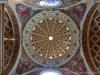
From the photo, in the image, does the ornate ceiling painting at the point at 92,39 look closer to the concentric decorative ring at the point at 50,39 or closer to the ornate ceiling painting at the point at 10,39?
the concentric decorative ring at the point at 50,39

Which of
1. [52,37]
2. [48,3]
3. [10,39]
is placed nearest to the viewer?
[48,3]

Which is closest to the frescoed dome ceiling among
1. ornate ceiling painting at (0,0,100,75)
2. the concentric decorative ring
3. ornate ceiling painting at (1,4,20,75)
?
ornate ceiling painting at (0,0,100,75)

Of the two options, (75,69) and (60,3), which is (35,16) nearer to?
(60,3)

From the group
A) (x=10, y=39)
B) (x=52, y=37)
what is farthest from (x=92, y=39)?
(x=10, y=39)

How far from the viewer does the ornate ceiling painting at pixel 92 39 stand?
666 inches

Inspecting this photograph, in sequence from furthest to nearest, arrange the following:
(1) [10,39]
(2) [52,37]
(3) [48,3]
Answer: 1. (2) [52,37]
2. (1) [10,39]
3. (3) [48,3]

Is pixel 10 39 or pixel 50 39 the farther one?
pixel 50 39

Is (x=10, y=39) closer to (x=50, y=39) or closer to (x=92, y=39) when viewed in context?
(x=50, y=39)

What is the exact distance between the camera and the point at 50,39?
17.6 meters

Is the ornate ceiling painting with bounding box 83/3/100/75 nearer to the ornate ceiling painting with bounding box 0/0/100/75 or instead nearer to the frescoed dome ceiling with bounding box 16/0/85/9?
the ornate ceiling painting with bounding box 0/0/100/75

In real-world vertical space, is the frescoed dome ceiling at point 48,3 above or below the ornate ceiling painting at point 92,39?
above

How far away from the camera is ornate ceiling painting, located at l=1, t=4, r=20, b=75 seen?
16906 mm

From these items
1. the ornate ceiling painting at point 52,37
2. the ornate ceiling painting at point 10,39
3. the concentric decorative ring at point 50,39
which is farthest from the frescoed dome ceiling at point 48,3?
the ornate ceiling painting at point 10,39

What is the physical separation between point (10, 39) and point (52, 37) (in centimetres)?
204
